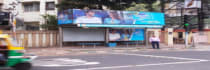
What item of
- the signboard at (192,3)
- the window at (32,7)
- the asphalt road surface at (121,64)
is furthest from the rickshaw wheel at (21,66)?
the signboard at (192,3)

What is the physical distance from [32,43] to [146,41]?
37.9ft

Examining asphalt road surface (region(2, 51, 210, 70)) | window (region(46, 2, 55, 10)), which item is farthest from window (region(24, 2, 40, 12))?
asphalt road surface (region(2, 51, 210, 70))

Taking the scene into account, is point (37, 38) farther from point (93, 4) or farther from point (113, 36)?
point (113, 36)

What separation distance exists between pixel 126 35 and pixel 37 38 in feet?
28.7

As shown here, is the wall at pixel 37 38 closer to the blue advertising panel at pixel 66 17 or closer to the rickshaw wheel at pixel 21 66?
the blue advertising panel at pixel 66 17

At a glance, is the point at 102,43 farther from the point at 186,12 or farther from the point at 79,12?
the point at 186,12

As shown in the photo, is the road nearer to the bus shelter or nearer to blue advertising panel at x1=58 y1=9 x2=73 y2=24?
blue advertising panel at x1=58 y1=9 x2=73 y2=24

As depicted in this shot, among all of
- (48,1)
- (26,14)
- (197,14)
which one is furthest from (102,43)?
(197,14)

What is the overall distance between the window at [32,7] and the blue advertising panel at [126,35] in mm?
15036

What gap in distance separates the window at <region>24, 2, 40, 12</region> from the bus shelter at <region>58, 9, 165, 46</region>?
13.1 m

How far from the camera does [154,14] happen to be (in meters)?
25.4

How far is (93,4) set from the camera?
2567 cm

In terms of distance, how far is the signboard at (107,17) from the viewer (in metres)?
21.9

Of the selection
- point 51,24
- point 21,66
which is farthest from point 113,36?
point 21,66
